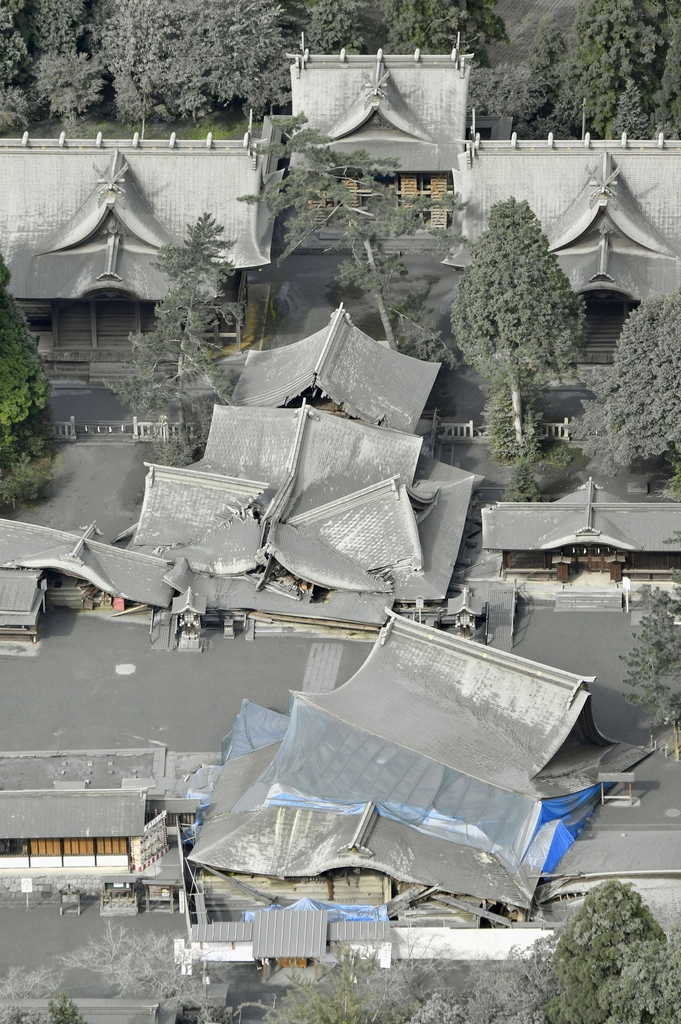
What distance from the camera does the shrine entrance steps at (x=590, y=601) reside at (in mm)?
69438

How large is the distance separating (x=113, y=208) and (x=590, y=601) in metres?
26.1

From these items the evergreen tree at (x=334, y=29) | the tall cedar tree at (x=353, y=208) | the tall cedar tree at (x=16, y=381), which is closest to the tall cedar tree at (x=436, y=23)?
the evergreen tree at (x=334, y=29)

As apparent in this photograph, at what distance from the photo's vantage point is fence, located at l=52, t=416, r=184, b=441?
78.6 meters

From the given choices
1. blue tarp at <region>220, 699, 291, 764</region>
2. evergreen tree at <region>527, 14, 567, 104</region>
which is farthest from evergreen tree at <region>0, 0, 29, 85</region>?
blue tarp at <region>220, 699, 291, 764</region>

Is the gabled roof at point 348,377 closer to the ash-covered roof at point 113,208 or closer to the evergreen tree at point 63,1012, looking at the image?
the ash-covered roof at point 113,208

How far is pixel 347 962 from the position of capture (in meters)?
52.2

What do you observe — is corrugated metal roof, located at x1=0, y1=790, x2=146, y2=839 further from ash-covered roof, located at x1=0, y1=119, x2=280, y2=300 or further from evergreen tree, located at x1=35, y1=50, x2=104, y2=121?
evergreen tree, located at x1=35, y1=50, x2=104, y2=121

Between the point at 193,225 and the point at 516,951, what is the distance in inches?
1474

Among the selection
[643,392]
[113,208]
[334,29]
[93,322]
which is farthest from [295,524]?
[334,29]

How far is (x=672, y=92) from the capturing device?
9150cm

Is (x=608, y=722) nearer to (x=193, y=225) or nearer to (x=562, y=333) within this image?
(x=562, y=333)

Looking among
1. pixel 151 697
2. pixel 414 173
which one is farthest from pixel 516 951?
pixel 414 173

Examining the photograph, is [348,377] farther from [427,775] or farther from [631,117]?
[631,117]

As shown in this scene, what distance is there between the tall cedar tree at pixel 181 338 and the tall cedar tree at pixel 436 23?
71.5 ft
